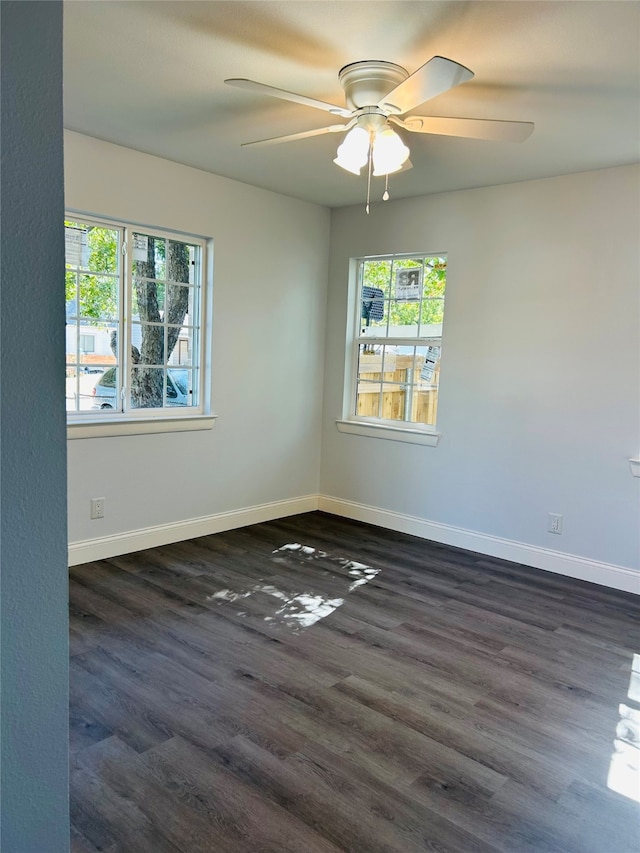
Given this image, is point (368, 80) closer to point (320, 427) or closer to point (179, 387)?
point (179, 387)

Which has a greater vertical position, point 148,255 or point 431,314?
point 148,255

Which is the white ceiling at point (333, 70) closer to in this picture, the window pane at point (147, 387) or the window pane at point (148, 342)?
the window pane at point (148, 342)

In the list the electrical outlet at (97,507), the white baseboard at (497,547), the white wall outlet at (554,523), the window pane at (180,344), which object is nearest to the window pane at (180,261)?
the window pane at (180,344)

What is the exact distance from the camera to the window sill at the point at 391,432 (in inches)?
184

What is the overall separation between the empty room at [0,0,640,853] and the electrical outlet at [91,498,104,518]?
0.04 metres

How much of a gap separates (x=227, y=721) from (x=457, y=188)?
3655 millimetres

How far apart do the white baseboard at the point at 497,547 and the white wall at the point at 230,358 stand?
0.49 metres

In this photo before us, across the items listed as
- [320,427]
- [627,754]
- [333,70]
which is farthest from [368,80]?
[320,427]

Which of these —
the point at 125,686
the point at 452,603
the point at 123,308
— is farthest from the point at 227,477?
the point at 125,686

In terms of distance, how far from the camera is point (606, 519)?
152 inches

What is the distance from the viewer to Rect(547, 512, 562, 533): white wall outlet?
406cm

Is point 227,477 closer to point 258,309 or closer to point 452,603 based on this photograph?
point 258,309

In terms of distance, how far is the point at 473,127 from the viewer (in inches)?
102

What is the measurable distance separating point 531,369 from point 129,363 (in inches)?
105
